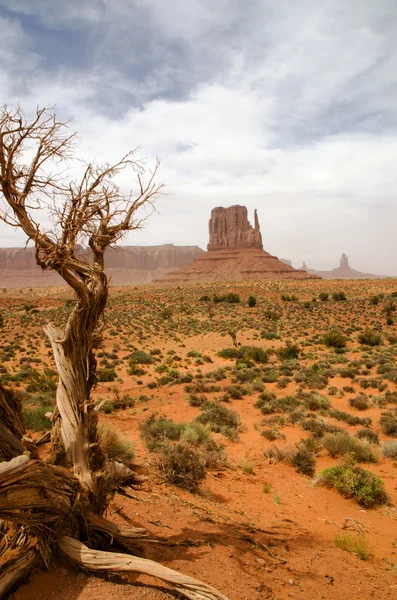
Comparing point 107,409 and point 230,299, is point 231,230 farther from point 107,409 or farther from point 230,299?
point 107,409

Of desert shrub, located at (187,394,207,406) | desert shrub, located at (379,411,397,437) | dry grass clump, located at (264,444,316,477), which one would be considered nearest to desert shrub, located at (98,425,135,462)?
dry grass clump, located at (264,444,316,477)

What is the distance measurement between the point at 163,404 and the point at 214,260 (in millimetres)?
108418

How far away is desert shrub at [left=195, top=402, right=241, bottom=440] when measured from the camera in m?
9.88

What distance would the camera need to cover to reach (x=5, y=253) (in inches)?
6555

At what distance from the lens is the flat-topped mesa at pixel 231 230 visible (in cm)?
12700

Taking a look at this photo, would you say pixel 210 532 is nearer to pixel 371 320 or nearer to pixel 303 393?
pixel 303 393

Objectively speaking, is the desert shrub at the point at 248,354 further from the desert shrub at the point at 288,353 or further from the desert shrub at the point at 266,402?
the desert shrub at the point at 266,402

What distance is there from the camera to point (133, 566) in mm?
3252

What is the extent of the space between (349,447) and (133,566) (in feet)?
22.4

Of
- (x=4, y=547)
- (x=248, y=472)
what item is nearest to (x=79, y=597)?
(x=4, y=547)

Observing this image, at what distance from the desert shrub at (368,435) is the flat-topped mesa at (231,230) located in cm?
11796

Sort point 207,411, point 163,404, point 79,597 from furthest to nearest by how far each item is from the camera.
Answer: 1. point 163,404
2. point 207,411
3. point 79,597

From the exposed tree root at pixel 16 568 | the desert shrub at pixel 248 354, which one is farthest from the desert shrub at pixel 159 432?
the desert shrub at pixel 248 354

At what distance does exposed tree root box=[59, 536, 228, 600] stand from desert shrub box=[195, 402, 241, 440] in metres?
6.63
